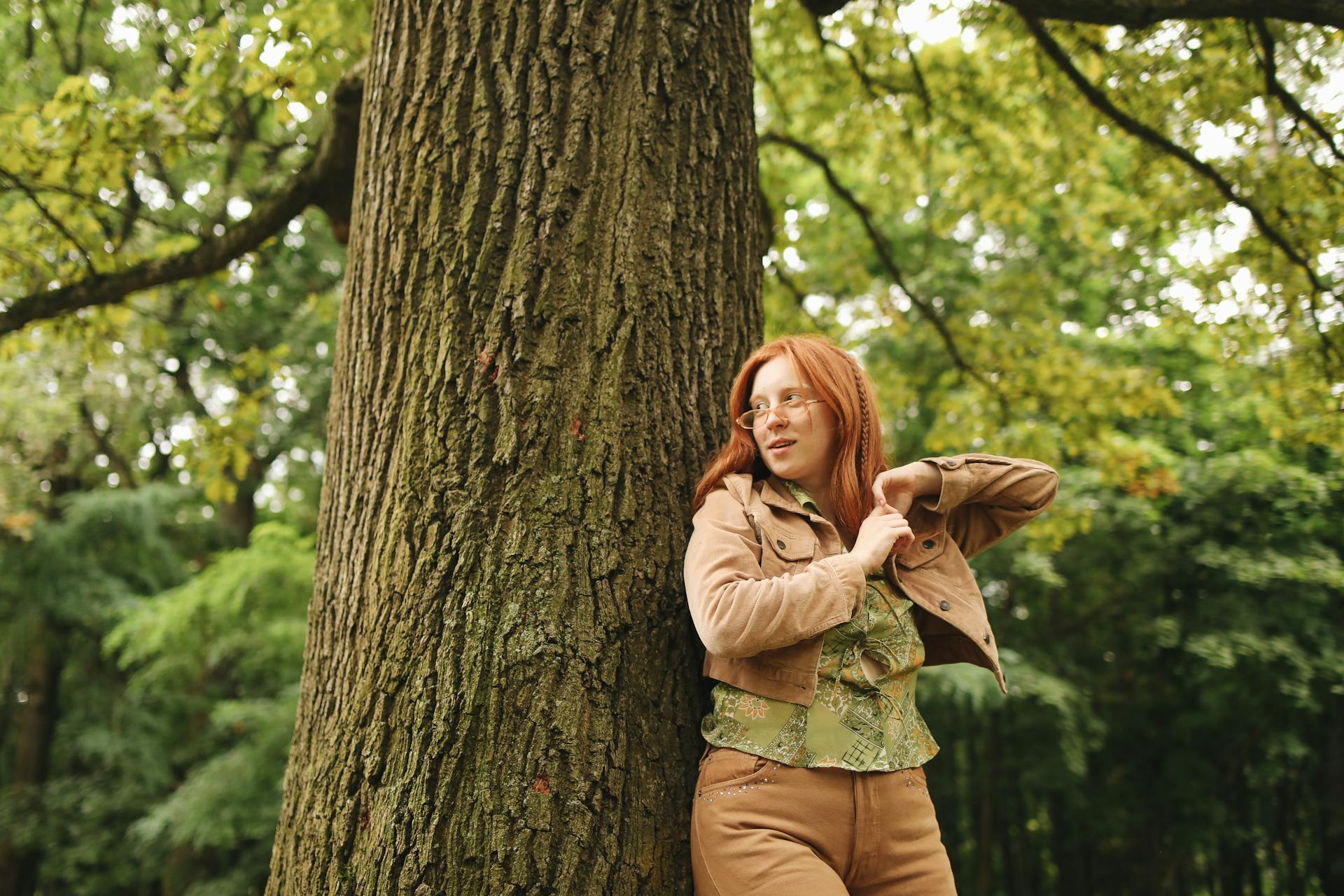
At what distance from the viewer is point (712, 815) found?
72.2 inches

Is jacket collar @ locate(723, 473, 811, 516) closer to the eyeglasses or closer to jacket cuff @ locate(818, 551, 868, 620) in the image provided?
the eyeglasses

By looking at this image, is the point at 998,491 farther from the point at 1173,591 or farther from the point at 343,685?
the point at 1173,591

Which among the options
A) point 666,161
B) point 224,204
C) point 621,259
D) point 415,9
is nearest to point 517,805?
point 621,259

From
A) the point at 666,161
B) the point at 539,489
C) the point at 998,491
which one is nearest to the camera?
the point at 539,489

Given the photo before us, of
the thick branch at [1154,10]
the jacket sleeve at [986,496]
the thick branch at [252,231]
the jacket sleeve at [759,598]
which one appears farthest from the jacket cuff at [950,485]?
the thick branch at [252,231]

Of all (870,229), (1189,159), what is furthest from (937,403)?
(1189,159)

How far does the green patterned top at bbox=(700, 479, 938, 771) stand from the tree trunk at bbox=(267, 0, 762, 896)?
Result: 22 cm

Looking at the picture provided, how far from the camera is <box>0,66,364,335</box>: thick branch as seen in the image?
11.7 feet

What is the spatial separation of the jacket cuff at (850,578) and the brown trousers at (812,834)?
1.13 feet

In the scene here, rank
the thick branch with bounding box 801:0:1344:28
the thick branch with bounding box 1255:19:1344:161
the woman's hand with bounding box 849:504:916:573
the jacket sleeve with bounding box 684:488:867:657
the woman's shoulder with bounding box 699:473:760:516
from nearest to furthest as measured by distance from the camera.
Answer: the jacket sleeve with bounding box 684:488:867:657 < the woman's hand with bounding box 849:504:916:573 < the woman's shoulder with bounding box 699:473:760:516 < the thick branch with bounding box 801:0:1344:28 < the thick branch with bounding box 1255:19:1344:161

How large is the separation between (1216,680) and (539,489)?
8855 mm

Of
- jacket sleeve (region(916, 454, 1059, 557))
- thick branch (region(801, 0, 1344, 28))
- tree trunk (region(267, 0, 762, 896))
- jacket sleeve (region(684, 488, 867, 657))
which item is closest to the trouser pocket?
tree trunk (region(267, 0, 762, 896))

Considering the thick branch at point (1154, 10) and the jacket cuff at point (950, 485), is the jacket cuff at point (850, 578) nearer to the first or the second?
the jacket cuff at point (950, 485)

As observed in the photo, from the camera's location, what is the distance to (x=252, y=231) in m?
4.01
